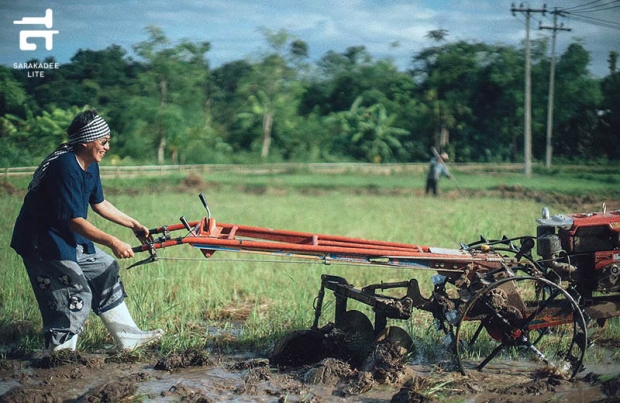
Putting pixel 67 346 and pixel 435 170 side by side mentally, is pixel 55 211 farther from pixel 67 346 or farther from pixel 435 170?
pixel 435 170

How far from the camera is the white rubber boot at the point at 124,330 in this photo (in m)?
4.98

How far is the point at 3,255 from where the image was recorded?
7328 mm

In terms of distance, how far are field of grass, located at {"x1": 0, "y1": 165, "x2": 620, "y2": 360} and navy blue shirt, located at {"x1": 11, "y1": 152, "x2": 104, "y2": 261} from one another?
1000 millimetres

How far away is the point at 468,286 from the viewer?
15.6 feet

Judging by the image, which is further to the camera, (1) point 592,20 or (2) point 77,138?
(1) point 592,20

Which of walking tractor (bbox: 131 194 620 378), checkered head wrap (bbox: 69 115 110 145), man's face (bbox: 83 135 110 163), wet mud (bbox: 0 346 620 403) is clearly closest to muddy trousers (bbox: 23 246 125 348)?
wet mud (bbox: 0 346 620 403)

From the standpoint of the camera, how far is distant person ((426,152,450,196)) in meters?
15.4

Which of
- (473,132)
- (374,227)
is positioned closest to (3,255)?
(374,227)

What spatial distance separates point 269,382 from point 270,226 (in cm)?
663

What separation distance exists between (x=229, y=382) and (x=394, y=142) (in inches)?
517

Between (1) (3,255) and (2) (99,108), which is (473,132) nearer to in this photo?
(2) (99,108)

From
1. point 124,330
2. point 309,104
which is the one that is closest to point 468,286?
point 124,330

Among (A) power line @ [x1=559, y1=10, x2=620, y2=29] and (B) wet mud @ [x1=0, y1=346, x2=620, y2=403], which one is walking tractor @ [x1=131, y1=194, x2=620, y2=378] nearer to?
(B) wet mud @ [x1=0, y1=346, x2=620, y2=403]

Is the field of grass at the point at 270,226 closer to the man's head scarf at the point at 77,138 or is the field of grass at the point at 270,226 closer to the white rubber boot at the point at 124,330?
the white rubber boot at the point at 124,330
